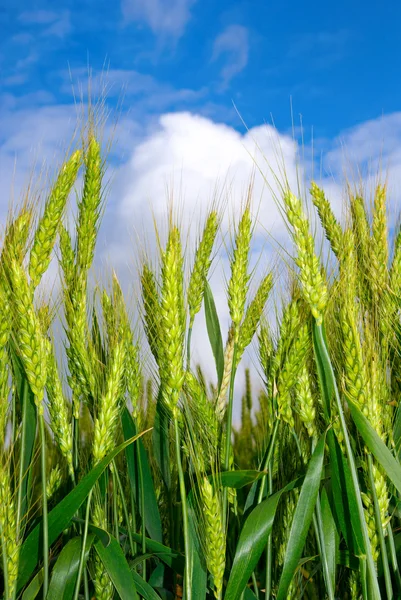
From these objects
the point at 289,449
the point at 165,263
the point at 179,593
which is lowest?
the point at 179,593

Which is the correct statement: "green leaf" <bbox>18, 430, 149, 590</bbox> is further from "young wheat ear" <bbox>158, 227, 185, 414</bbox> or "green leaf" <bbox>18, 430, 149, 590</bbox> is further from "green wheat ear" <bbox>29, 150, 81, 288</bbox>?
"green wheat ear" <bbox>29, 150, 81, 288</bbox>

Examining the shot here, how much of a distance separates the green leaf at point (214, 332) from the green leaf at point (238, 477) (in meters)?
0.32

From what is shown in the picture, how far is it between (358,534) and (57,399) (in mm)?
807

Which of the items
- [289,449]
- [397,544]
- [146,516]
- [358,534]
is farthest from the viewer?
[289,449]

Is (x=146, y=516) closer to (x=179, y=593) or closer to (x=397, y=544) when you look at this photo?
(x=179, y=593)

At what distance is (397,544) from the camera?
172cm

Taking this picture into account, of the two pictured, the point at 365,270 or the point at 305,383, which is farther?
the point at 365,270

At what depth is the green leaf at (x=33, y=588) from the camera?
1547 mm

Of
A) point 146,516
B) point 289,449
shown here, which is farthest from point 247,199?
point 146,516

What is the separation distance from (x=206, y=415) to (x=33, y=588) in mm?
604

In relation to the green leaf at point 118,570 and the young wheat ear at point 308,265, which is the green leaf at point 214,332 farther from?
the green leaf at point 118,570

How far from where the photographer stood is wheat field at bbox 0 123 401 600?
1.48 metres

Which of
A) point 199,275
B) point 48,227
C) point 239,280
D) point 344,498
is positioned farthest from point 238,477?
point 48,227

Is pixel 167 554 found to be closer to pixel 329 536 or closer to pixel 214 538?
pixel 214 538
